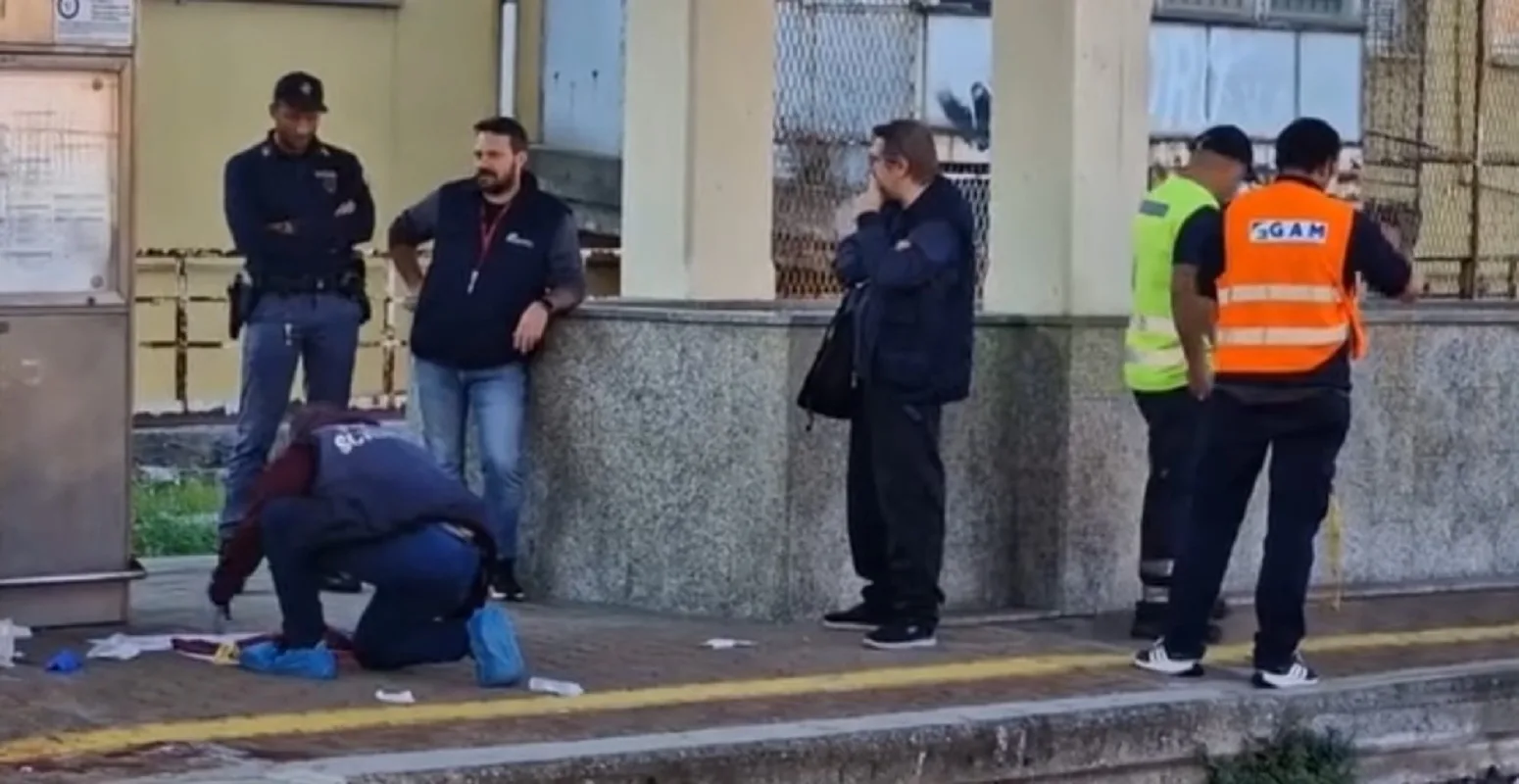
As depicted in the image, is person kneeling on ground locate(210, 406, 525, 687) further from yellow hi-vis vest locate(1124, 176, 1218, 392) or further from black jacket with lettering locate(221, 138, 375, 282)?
yellow hi-vis vest locate(1124, 176, 1218, 392)

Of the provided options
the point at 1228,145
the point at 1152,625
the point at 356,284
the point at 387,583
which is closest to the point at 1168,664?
the point at 1152,625

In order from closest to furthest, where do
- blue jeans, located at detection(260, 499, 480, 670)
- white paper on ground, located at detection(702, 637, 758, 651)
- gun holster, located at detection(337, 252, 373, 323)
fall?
blue jeans, located at detection(260, 499, 480, 670), white paper on ground, located at detection(702, 637, 758, 651), gun holster, located at detection(337, 252, 373, 323)

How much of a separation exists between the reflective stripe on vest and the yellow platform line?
3.81ft

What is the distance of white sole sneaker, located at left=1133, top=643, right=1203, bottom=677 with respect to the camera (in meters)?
9.36

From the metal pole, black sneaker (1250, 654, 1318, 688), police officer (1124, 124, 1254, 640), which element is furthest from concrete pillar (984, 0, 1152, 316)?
the metal pole

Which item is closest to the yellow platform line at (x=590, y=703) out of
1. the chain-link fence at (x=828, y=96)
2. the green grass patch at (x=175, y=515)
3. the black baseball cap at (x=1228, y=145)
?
the black baseball cap at (x=1228, y=145)

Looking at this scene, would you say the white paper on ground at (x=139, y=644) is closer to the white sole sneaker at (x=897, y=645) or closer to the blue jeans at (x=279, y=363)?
the blue jeans at (x=279, y=363)

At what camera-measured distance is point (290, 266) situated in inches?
425

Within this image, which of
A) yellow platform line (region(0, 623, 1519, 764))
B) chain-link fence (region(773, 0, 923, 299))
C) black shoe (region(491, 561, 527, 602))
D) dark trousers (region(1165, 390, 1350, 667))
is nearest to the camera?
yellow platform line (region(0, 623, 1519, 764))

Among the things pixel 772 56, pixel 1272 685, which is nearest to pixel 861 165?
pixel 772 56

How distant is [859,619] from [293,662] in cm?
209

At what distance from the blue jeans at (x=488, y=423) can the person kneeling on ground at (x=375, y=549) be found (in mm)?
1375

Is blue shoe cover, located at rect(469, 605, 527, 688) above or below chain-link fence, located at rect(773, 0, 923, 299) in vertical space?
below

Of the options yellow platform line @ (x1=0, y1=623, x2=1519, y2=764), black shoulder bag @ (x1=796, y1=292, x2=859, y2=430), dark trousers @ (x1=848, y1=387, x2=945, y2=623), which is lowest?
yellow platform line @ (x1=0, y1=623, x2=1519, y2=764)
